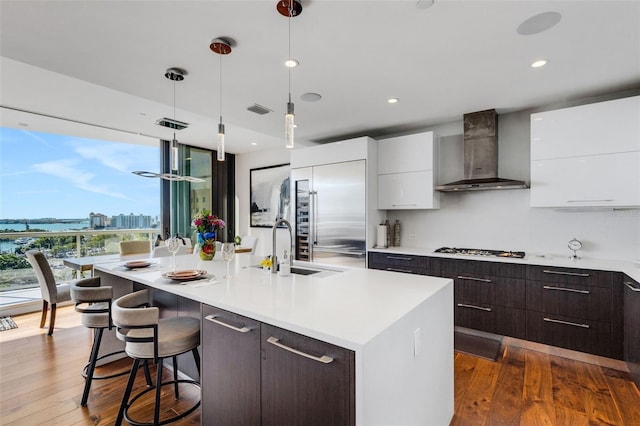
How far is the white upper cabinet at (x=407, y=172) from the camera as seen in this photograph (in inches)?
144

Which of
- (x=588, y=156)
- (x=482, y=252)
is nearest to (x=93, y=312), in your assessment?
(x=482, y=252)

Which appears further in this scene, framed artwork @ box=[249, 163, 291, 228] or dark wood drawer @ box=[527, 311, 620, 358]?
framed artwork @ box=[249, 163, 291, 228]

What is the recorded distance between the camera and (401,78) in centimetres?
253

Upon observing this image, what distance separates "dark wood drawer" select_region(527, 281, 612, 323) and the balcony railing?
6094 millimetres

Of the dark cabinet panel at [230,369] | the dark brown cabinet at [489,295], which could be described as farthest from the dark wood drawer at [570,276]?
the dark cabinet panel at [230,369]

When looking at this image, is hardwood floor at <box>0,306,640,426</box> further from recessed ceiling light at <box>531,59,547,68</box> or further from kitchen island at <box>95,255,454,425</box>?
recessed ceiling light at <box>531,59,547,68</box>

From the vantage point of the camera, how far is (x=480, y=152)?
3359 mm

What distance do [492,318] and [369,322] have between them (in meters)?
2.54

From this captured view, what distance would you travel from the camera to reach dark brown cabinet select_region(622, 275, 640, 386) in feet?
7.14

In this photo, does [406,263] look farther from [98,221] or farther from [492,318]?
[98,221]

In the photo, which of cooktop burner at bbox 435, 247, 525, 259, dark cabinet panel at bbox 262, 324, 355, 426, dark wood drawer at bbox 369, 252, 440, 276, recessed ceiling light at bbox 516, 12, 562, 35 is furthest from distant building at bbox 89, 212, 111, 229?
recessed ceiling light at bbox 516, 12, 562, 35

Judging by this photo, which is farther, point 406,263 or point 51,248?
point 51,248

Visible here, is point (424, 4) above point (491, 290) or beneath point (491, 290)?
above

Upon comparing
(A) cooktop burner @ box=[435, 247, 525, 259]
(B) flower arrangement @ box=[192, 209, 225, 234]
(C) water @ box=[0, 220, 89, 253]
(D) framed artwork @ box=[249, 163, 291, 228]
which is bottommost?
(A) cooktop burner @ box=[435, 247, 525, 259]
